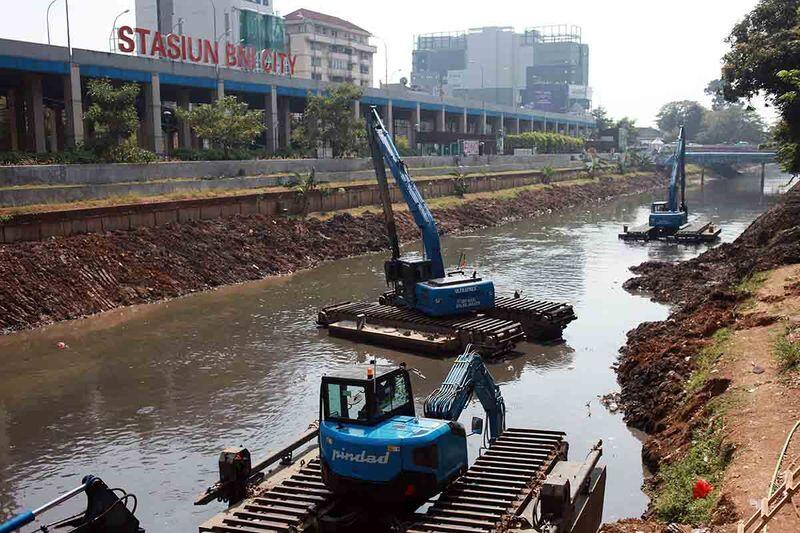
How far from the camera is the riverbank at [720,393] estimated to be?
39.6 ft

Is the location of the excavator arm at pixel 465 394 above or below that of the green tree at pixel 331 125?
below

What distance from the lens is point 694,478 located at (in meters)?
13.2

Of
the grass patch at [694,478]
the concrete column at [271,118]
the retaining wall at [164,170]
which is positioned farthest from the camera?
the concrete column at [271,118]

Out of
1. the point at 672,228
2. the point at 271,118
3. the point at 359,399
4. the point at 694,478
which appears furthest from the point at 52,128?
the point at 694,478

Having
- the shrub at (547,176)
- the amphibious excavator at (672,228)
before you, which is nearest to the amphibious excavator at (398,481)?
the amphibious excavator at (672,228)

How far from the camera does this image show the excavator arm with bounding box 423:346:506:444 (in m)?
13.9

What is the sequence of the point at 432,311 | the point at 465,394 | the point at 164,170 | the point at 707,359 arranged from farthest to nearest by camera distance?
the point at 164,170 → the point at 432,311 → the point at 707,359 → the point at 465,394

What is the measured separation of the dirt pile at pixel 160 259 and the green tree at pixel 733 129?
486 ft

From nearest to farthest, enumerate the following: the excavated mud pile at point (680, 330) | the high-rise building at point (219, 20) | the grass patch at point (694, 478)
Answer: the grass patch at point (694, 478) < the excavated mud pile at point (680, 330) < the high-rise building at point (219, 20)

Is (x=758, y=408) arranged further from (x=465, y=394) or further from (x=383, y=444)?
(x=383, y=444)

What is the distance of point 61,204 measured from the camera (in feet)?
119

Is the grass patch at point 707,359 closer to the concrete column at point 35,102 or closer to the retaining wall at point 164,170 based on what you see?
the retaining wall at point 164,170

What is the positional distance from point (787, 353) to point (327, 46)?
112m

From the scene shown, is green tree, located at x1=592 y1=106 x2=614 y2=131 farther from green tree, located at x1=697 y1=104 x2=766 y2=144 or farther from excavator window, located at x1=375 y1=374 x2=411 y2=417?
excavator window, located at x1=375 y1=374 x2=411 y2=417
